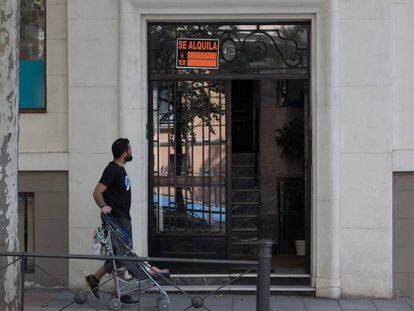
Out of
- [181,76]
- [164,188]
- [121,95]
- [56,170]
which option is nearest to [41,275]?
[56,170]

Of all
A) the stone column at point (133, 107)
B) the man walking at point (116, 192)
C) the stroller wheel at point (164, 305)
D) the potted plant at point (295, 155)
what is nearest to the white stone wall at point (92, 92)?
the stone column at point (133, 107)

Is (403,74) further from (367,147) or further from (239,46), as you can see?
(239,46)

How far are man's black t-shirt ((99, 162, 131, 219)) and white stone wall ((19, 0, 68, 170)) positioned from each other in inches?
47.0

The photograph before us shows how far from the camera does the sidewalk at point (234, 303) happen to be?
25.5 ft

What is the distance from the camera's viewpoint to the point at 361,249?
8250 millimetres

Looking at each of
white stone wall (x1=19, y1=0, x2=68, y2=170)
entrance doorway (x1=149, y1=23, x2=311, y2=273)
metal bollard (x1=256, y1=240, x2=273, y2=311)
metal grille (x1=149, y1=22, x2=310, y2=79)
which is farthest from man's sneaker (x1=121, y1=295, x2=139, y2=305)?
metal grille (x1=149, y1=22, x2=310, y2=79)

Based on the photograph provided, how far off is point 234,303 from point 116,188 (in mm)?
2018

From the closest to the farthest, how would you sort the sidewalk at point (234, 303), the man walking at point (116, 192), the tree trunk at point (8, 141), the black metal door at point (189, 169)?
the tree trunk at point (8, 141)
the man walking at point (116, 192)
the sidewalk at point (234, 303)
the black metal door at point (189, 169)

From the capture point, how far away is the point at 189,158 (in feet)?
29.5

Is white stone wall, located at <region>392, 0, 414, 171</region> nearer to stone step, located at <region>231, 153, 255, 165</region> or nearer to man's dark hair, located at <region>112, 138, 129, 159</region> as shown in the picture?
stone step, located at <region>231, 153, 255, 165</region>

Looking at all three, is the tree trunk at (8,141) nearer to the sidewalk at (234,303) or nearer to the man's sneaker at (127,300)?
the sidewalk at (234,303)

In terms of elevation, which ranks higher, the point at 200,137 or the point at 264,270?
the point at 200,137

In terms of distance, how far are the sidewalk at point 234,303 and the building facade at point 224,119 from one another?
207 millimetres

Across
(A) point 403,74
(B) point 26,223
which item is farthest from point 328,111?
(B) point 26,223
